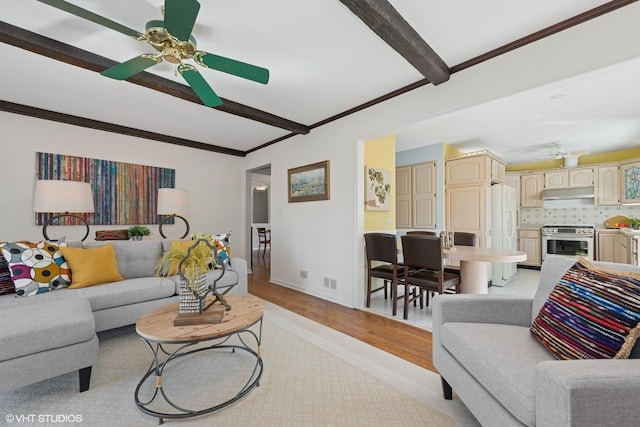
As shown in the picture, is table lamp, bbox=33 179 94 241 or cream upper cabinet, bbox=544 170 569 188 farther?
cream upper cabinet, bbox=544 170 569 188

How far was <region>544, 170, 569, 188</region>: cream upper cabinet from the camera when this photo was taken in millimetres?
5551

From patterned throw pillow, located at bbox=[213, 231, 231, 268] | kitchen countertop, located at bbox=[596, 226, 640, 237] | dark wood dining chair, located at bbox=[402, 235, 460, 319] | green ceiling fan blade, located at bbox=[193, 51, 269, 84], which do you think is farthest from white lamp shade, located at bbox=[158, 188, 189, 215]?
kitchen countertop, located at bbox=[596, 226, 640, 237]

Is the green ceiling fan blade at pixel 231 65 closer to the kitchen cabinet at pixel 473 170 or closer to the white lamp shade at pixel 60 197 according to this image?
the white lamp shade at pixel 60 197

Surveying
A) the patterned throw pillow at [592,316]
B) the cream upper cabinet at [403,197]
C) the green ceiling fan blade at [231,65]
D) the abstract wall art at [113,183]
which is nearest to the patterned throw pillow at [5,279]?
the abstract wall art at [113,183]

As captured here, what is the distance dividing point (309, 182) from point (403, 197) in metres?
2.00

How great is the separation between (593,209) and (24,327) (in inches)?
327

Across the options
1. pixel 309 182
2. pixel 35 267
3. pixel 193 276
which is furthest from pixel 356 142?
pixel 35 267

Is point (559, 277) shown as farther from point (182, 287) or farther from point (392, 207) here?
point (392, 207)

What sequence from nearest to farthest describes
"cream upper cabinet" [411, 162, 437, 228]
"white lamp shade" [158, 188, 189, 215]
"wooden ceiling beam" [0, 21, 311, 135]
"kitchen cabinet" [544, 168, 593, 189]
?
1. "wooden ceiling beam" [0, 21, 311, 135]
2. "white lamp shade" [158, 188, 189, 215]
3. "cream upper cabinet" [411, 162, 437, 228]
4. "kitchen cabinet" [544, 168, 593, 189]

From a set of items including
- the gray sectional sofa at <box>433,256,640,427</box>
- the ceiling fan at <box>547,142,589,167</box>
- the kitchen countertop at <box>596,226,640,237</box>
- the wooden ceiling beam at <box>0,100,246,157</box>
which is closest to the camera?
the gray sectional sofa at <box>433,256,640,427</box>

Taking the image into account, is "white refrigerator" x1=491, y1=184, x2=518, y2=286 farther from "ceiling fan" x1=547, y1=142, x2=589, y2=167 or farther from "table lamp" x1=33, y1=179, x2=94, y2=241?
"table lamp" x1=33, y1=179, x2=94, y2=241

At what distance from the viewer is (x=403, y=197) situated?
501cm

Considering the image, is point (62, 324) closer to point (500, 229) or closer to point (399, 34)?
point (399, 34)

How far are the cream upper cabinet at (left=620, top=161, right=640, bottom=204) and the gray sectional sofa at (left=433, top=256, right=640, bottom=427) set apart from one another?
512cm
